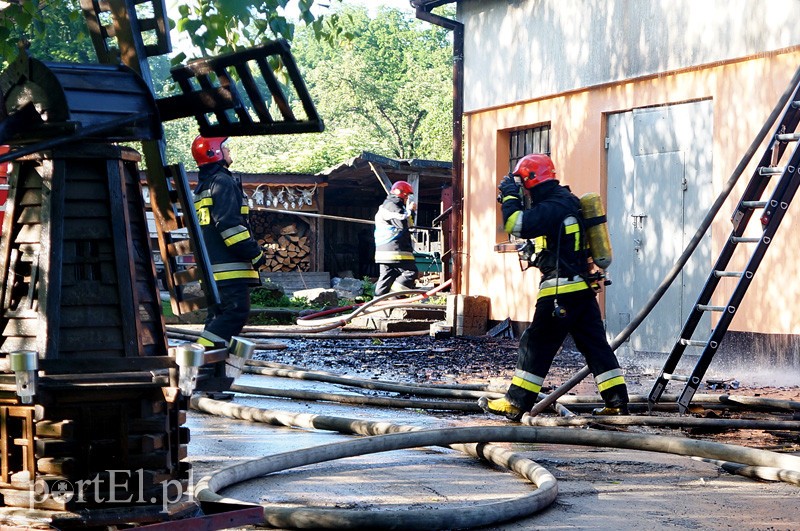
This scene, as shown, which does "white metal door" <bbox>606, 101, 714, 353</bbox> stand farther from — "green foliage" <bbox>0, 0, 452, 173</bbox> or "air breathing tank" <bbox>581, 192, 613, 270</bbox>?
"green foliage" <bbox>0, 0, 452, 173</bbox>

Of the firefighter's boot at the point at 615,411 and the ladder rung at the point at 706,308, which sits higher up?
the ladder rung at the point at 706,308

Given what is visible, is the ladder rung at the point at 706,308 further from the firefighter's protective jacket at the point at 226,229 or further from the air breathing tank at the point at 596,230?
→ the firefighter's protective jacket at the point at 226,229

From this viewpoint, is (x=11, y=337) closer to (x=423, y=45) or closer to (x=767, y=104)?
(x=767, y=104)

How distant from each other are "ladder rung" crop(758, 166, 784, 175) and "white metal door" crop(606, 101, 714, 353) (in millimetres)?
A: 3018

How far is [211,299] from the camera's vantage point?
13.5 ft

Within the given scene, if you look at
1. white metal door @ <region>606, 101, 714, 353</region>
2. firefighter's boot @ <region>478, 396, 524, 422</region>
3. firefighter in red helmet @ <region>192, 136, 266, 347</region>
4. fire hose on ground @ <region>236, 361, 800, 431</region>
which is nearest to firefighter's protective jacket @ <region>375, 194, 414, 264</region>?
white metal door @ <region>606, 101, 714, 353</region>

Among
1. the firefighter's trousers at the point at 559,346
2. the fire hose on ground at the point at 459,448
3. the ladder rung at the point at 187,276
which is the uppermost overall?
the ladder rung at the point at 187,276

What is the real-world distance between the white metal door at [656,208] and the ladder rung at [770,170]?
302cm

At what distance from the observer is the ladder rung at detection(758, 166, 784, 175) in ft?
25.2

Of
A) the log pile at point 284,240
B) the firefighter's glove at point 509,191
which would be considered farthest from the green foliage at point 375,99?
the firefighter's glove at point 509,191

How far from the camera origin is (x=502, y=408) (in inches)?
287

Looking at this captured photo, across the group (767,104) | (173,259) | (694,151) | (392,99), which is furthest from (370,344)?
(392,99)

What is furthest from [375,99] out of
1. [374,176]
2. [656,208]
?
[656,208]

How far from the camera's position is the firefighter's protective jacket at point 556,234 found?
737cm
